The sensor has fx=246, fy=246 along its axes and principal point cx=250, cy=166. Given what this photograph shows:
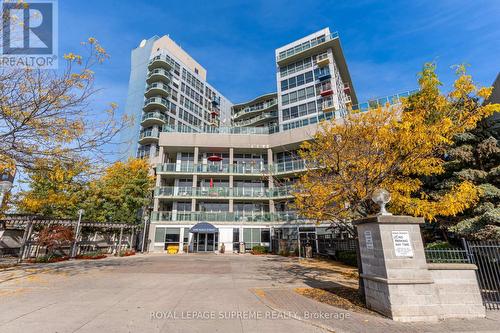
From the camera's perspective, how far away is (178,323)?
5.47m

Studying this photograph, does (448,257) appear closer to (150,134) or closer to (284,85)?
(284,85)

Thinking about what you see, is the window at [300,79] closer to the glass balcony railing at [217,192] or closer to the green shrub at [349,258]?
the glass balcony railing at [217,192]

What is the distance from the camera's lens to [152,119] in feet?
137

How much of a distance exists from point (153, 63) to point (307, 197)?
45.0m

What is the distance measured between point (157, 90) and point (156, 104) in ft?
9.41

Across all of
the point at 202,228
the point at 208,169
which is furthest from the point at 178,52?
the point at 202,228

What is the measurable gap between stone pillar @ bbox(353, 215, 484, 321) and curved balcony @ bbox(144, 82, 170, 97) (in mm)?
43877

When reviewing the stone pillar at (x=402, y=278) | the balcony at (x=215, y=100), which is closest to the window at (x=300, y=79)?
the balcony at (x=215, y=100)

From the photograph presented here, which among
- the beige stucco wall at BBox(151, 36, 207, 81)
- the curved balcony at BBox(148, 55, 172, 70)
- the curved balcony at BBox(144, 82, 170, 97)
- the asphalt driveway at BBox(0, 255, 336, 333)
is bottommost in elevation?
the asphalt driveway at BBox(0, 255, 336, 333)

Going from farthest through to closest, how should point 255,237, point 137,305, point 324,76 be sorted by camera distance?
point 324,76 < point 255,237 < point 137,305

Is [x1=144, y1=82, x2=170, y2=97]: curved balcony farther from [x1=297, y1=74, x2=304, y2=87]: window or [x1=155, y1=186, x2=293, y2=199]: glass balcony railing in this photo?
[x1=297, y1=74, x2=304, y2=87]: window

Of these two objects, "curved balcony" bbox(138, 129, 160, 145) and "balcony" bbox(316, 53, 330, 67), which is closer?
"balcony" bbox(316, 53, 330, 67)

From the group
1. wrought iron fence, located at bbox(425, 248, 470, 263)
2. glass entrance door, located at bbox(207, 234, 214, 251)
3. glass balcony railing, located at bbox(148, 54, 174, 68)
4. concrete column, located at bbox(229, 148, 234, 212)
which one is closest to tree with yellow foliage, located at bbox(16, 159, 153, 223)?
glass entrance door, located at bbox(207, 234, 214, 251)

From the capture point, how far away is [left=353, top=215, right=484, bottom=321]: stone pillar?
5.91 meters
